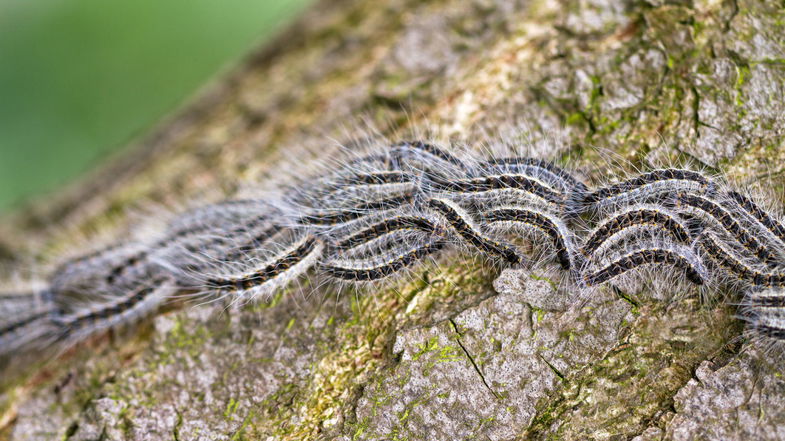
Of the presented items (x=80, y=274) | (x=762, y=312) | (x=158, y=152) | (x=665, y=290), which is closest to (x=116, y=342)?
(x=80, y=274)

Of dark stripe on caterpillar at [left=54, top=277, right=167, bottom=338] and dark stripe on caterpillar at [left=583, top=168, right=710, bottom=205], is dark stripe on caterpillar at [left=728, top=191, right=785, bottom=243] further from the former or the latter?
dark stripe on caterpillar at [left=54, top=277, right=167, bottom=338]

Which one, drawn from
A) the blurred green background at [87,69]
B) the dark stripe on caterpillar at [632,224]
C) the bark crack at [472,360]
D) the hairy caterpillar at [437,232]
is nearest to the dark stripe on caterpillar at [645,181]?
the hairy caterpillar at [437,232]

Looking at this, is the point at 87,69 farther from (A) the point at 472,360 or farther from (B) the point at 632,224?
(B) the point at 632,224

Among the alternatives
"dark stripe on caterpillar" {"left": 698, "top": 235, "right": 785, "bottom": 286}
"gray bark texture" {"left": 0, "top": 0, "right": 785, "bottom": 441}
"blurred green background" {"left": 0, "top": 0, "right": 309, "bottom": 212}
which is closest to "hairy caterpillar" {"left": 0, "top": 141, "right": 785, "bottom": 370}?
"dark stripe on caterpillar" {"left": 698, "top": 235, "right": 785, "bottom": 286}

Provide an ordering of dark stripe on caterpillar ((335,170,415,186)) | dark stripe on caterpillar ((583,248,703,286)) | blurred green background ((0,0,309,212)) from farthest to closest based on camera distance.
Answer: blurred green background ((0,0,309,212)), dark stripe on caterpillar ((335,170,415,186)), dark stripe on caterpillar ((583,248,703,286))

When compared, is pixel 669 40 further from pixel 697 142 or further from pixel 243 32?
pixel 243 32

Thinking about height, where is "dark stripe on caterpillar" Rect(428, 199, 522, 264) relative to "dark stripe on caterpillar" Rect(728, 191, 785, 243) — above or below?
above

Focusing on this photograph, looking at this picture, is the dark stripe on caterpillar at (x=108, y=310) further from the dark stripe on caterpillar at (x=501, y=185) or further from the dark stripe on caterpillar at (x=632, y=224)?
the dark stripe on caterpillar at (x=632, y=224)
